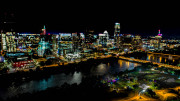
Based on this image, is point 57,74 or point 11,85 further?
point 57,74

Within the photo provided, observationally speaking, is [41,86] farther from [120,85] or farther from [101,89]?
[120,85]

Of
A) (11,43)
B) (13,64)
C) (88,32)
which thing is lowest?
(13,64)

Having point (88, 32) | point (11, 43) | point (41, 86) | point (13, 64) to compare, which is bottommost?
point (41, 86)

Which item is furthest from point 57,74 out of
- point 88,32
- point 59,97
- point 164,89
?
point 88,32

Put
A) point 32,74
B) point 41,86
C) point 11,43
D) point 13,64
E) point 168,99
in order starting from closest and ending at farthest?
point 168,99 < point 41,86 < point 32,74 < point 13,64 < point 11,43

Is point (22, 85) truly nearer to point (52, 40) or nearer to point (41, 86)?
point (41, 86)

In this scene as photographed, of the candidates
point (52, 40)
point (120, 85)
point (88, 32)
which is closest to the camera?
point (120, 85)

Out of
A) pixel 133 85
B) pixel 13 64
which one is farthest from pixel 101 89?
pixel 13 64

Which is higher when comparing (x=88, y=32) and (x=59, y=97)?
(x=88, y=32)

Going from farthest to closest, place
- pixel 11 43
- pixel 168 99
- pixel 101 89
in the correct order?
1. pixel 11 43
2. pixel 101 89
3. pixel 168 99
